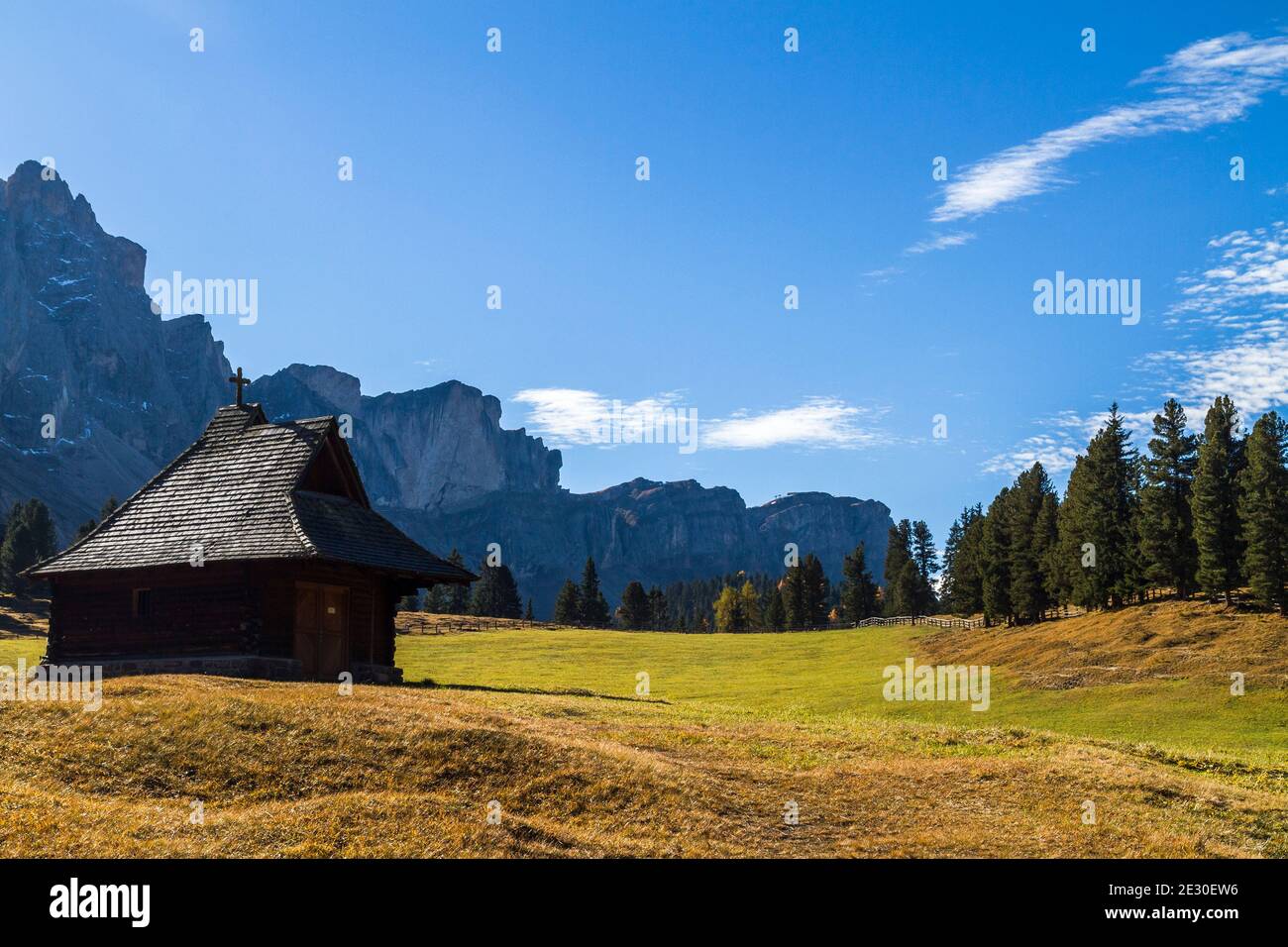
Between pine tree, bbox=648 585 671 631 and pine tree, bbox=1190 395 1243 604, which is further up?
pine tree, bbox=1190 395 1243 604

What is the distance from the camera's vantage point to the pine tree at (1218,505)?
65.6 meters

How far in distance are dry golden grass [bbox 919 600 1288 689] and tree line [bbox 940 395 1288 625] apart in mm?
2534

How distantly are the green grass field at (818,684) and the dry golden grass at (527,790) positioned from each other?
27.0 ft

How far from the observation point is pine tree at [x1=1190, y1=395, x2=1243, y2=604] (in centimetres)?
6562

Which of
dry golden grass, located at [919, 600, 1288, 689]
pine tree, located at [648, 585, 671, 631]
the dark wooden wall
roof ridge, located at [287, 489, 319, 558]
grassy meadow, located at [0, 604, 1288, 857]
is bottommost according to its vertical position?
pine tree, located at [648, 585, 671, 631]

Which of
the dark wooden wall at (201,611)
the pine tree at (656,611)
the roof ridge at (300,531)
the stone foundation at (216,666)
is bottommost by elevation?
the pine tree at (656,611)

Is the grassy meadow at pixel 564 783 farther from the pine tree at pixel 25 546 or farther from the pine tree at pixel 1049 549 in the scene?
the pine tree at pixel 25 546

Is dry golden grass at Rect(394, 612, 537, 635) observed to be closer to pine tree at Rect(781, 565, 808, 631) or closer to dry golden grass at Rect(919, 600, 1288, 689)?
pine tree at Rect(781, 565, 808, 631)

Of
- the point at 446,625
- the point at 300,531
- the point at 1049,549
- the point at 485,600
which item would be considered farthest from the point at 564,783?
the point at 485,600

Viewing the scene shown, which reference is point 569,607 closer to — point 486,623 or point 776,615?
point 776,615

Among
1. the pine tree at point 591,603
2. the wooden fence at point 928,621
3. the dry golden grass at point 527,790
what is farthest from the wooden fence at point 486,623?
the dry golden grass at point 527,790

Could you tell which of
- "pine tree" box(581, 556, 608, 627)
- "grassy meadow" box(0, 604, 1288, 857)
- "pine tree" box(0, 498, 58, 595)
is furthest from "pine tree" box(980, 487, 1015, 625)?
"pine tree" box(0, 498, 58, 595)
